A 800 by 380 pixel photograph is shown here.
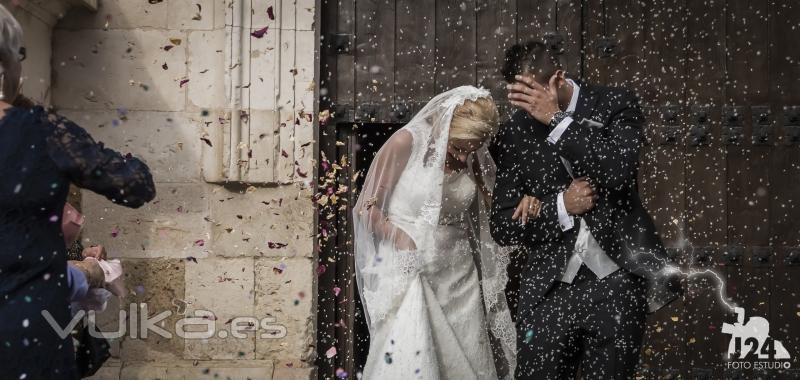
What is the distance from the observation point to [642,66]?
5.03 metres

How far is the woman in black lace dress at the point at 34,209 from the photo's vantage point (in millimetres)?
2334

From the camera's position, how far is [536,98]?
11.5 feet

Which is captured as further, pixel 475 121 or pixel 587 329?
pixel 475 121

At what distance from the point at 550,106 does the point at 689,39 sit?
183 cm

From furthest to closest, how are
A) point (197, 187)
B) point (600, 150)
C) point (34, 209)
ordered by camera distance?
point (197, 187) < point (600, 150) < point (34, 209)

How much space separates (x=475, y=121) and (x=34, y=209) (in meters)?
1.94

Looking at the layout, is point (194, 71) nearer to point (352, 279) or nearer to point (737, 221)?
point (352, 279)

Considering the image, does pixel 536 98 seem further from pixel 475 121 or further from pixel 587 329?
pixel 587 329

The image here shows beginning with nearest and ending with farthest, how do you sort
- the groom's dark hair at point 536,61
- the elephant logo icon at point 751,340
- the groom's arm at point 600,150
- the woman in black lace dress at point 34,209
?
1. the woman in black lace dress at point 34,209
2. the groom's arm at point 600,150
3. the groom's dark hair at point 536,61
4. the elephant logo icon at point 751,340

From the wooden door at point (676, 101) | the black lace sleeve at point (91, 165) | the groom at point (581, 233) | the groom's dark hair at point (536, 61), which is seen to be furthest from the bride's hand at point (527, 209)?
the black lace sleeve at point (91, 165)

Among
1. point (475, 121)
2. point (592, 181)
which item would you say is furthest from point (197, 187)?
point (592, 181)

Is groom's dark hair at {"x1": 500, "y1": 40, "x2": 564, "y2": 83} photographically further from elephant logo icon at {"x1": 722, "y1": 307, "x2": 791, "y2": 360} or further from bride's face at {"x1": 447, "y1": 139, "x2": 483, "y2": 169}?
elephant logo icon at {"x1": 722, "y1": 307, "x2": 791, "y2": 360}

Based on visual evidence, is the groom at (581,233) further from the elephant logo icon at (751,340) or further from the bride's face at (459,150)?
the elephant logo icon at (751,340)

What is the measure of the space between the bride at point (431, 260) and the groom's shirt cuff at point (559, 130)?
0.42 meters
